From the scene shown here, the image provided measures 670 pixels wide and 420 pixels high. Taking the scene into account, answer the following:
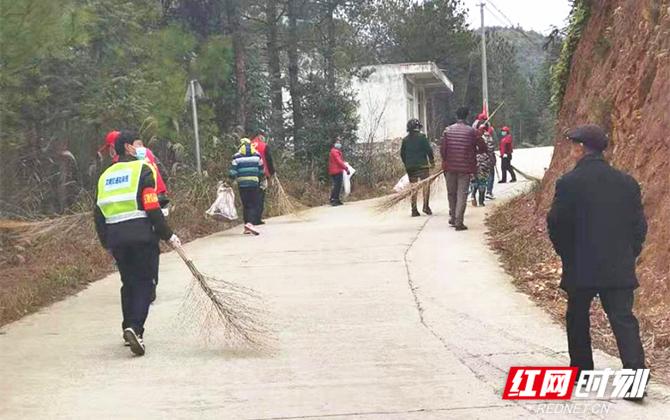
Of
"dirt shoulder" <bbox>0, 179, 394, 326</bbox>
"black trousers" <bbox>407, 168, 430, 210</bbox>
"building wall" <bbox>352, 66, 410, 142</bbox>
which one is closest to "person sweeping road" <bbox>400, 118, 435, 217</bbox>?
"black trousers" <bbox>407, 168, 430, 210</bbox>

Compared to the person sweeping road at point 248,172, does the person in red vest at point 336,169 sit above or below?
below

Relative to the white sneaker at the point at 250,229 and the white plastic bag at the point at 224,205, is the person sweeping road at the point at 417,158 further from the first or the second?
the white plastic bag at the point at 224,205

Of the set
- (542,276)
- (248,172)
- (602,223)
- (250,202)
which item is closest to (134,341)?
(602,223)

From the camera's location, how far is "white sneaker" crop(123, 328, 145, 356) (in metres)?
6.41

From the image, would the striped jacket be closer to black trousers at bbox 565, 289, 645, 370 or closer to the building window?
black trousers at bbox 565, 289, 645, 370

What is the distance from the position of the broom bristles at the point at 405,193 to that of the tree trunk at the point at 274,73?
11.7 metres

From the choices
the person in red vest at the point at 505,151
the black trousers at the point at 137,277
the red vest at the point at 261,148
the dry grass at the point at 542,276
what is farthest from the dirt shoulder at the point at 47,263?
the person in red vest at the point at 505,151

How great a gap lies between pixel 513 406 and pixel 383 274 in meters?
4.57

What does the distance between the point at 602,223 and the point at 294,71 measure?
20.7 meters

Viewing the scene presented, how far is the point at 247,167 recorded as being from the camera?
44.1ft

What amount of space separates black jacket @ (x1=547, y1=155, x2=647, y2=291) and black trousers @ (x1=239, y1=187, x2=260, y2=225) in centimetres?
881

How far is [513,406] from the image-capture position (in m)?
5.11

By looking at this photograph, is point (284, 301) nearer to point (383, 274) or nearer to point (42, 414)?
point (383, 274)

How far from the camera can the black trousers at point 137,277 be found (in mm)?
6539
